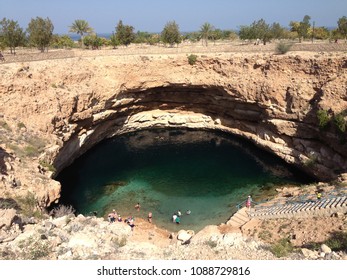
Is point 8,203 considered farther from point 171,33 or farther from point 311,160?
point 171,33

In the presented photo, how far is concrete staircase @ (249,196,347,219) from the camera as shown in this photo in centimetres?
1870

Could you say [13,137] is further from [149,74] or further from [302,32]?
[302,32]

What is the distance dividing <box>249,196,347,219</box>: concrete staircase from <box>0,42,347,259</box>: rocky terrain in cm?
108

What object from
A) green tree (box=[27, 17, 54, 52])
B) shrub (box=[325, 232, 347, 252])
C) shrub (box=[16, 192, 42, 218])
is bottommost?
shrub (box=[325, 232, 347, 252])

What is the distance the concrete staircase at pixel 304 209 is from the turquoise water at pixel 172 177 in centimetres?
382

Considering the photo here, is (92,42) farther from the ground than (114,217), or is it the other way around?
(92,42)

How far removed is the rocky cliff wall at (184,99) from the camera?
1085 inches

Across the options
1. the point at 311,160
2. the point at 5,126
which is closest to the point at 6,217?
the point at 5,126

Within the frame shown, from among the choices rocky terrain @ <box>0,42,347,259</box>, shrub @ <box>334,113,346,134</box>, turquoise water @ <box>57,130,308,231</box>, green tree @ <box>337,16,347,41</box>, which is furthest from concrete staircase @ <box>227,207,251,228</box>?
green tree @ <box>337,16,347,41</box>

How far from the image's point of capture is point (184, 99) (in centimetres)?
4284

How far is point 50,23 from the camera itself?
3797cm

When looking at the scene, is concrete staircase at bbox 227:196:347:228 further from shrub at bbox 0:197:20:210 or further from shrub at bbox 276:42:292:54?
shrub at bbox 276:42:292:54

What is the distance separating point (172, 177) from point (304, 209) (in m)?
15.0

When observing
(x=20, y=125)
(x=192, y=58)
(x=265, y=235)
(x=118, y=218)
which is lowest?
(x=118, y=218)
